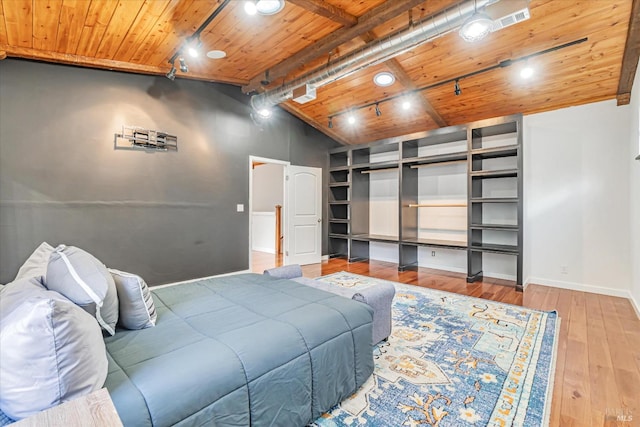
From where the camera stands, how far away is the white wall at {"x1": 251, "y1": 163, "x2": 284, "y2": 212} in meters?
8.46

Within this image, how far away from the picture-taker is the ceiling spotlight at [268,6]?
8.78ft

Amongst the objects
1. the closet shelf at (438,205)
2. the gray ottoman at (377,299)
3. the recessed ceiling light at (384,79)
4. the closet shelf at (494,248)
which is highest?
the recessed ceiling light at (384,79)

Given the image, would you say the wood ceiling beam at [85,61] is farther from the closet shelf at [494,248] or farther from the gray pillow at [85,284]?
the closet shelf at [494,248]

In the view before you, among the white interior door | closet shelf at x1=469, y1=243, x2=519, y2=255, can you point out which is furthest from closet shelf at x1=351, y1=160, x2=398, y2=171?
closet shelf at x1=469, y1=243, x2=519, y2=255

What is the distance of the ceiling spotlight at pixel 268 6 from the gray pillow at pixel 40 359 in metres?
2.77

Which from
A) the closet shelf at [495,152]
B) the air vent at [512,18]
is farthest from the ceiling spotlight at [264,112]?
the air vent at [512,18]

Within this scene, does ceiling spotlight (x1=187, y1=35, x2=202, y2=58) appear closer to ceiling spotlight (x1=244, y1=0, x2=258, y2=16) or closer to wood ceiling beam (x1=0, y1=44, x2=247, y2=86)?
ceiling spotlight (x1=244, y1=0, x2=258, y2=16)

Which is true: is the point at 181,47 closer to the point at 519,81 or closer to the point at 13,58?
the point at 13,58

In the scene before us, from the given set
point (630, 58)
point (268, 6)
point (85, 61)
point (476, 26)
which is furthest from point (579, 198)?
point (85, 61)

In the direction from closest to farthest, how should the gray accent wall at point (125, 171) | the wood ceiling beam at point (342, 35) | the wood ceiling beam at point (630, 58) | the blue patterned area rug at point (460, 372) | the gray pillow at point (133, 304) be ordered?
1. the gray pillow at point (133, 304)
2. the blue patterned area rug at point (460, 372)
3. the wood ceiling beam at point (630, 58)
4. the wood ceiling beam at point (342, 35)
5. the gray accent wall at point (125, 171)

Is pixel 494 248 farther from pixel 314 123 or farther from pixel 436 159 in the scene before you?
pixel 314 123

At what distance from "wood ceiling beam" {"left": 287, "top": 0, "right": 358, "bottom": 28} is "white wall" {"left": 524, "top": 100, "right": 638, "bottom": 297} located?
10.5 ft

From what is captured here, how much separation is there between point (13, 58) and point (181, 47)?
179 centimetres

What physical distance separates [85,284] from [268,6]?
265 cm
